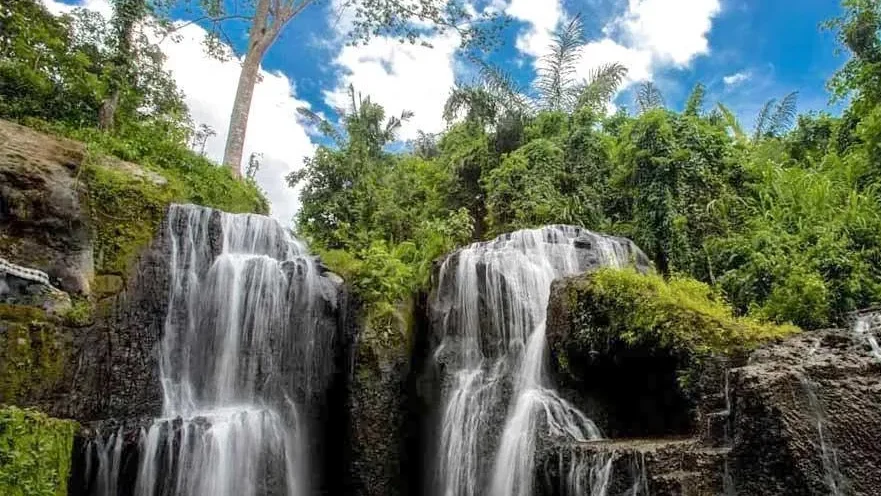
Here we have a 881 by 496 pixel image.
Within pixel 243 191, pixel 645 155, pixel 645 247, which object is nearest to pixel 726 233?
pixel 645 247

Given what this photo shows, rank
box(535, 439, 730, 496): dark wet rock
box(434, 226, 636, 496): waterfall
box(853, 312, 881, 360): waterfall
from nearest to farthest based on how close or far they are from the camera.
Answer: box(535, 439, 730, 496): dark wet rock
box(853, 312, 881, 360): waterfall
box(434, 226, 636, 496): waterfall

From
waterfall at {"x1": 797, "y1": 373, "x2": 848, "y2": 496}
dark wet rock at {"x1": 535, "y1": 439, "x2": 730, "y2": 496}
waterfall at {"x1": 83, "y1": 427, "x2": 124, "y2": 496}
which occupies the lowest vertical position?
waterfall at {"x1": 83, "y1": 427, "x2": 124, "y2": 496}

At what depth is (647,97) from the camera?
61.5 feet

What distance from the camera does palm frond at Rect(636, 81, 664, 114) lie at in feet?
60.7

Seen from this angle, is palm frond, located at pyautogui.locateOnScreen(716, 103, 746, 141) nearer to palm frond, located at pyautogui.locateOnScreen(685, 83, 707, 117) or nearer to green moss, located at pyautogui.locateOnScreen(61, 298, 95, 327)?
palm frond, located at pyautogui.locateOnScreen(685, 83, 707, 117)


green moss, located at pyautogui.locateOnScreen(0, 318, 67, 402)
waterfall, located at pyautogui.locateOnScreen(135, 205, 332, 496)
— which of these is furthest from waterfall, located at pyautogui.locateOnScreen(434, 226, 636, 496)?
green moss, located at pyautogui.locateOnScreen(0, 318, 67, 402)

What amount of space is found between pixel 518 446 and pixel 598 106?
39.1 feet

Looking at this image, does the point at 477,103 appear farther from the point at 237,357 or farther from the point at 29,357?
the point at 29,357

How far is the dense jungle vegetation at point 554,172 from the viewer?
868 centimetres

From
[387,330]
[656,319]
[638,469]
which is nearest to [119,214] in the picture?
[387,330]

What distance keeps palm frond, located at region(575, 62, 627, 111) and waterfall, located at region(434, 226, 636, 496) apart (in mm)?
7537

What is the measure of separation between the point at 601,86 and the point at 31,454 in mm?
15497

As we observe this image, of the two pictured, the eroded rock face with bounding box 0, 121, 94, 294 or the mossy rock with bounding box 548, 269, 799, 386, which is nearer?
the mossy rock with bounding box 548, 269, 799, 386

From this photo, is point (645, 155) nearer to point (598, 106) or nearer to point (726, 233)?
point (726, 233)
